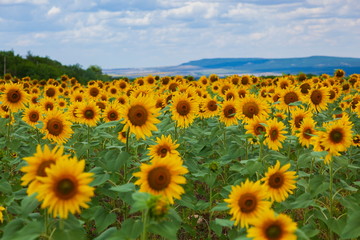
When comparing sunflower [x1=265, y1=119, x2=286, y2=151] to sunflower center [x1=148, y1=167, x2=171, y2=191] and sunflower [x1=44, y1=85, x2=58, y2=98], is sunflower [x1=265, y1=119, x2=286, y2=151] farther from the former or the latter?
sunflower [x1=44, y1=85, x2=58, y2=98]

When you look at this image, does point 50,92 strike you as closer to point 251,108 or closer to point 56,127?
point 56,127

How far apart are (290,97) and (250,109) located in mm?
1605

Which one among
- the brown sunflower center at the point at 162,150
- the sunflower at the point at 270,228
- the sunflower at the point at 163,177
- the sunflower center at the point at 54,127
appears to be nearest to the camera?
the sunflower at the point at 270,228

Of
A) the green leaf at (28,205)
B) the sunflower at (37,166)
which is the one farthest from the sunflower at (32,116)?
the sunflower at (37,166)

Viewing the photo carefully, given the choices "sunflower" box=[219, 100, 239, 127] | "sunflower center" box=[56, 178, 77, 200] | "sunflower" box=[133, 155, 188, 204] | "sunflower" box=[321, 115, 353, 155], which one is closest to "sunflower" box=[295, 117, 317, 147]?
"sunflower" box=[321, 115, 353, 155]

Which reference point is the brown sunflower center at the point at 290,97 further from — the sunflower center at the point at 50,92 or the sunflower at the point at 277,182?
the sunflower center at the point at 50,92

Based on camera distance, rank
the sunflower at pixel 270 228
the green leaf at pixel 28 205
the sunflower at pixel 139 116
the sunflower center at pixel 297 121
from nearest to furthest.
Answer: the sunflower at pixel 270 228 → the green leaf at pixel 28 205 → the sunflower at pixel 139 116 → the sunflower center at pixel 297 121

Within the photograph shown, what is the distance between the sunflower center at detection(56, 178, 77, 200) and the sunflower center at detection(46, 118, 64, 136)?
3354 mm

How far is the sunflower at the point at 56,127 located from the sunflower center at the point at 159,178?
9.75ft

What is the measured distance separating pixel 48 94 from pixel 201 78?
5985 mm

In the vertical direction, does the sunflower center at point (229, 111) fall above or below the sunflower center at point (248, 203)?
above

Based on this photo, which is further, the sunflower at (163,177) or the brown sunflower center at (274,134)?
the brown sunflower center at (274,134)

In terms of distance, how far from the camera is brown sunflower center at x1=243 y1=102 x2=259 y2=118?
22.0 feet

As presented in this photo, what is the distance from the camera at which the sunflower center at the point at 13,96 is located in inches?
277
